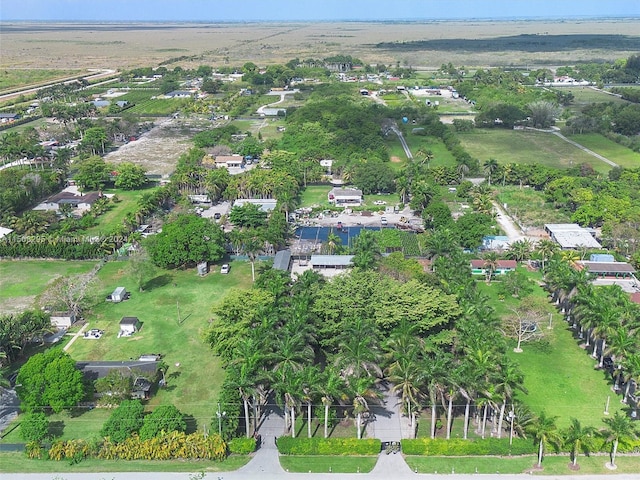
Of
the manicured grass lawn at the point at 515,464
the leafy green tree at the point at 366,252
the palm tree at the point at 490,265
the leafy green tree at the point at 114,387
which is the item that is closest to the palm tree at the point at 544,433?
the manicured grass lawn at the point at 515,464

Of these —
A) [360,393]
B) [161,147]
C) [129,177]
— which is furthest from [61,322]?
[161,147]

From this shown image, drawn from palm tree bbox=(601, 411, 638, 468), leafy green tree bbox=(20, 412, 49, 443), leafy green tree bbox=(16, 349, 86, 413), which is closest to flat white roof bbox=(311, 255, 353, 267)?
leafy green tree bbox=(16, 349, 86, 413)

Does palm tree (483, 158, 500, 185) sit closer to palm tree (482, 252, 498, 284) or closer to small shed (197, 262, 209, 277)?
palm tree (482, 252, 498, 284)

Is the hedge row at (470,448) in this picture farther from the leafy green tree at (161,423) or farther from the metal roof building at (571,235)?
the metal roof building at (571,235)

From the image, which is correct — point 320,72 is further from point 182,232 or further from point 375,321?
point 375,321

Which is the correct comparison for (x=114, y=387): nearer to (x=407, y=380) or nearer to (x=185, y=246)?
(x=407, y=380)

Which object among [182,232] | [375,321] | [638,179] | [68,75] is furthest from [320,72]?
[375,321]
